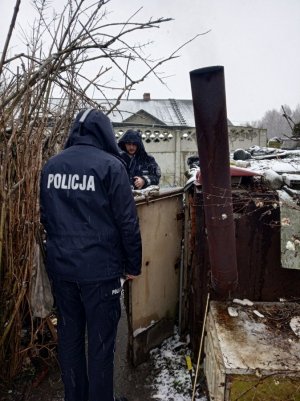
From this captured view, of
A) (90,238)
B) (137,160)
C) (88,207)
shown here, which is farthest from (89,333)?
(137,160)

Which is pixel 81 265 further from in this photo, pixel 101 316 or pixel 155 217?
pixel 155 217

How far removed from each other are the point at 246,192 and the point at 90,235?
1488 millimetres

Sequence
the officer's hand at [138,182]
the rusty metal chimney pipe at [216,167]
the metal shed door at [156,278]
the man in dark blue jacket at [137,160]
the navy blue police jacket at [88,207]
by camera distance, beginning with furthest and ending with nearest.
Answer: the man in dark blue jacket at [137,160], the officer's hand at [138,182], the metal shed door at [156,278], the navy blue police jacket at [88,207], the rusty metal chimney pipe at [216,167]

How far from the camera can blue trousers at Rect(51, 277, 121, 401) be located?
7.96 ft

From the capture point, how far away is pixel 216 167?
2318 millimetres

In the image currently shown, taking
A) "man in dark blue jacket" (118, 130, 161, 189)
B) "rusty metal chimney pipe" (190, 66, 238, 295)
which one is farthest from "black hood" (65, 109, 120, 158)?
"man in dark blue jacket" (118, 130, 161, 189)

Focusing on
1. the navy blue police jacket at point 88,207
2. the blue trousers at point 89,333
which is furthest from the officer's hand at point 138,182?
the blue trousers at point 89,333

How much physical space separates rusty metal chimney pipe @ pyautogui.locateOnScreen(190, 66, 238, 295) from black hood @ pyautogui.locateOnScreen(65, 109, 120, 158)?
2.22 ft

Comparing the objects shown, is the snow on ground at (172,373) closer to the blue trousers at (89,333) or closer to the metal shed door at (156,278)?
the metal shed door at (156,278)

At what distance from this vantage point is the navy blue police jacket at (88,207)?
7.67 feet

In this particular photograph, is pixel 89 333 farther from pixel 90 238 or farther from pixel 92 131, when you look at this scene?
pixel 92 131

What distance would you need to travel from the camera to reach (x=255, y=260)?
299 cm

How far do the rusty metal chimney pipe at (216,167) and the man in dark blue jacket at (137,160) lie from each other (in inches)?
→ 89.2

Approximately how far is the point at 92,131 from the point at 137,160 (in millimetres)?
2494
